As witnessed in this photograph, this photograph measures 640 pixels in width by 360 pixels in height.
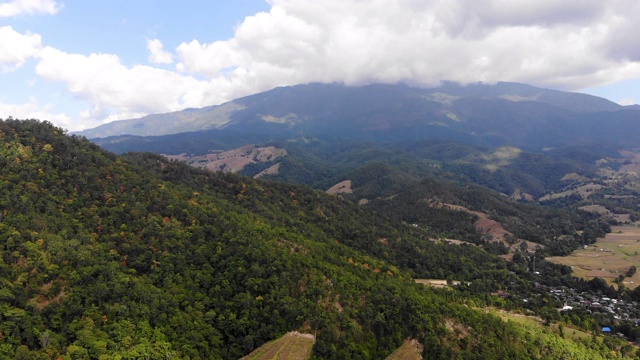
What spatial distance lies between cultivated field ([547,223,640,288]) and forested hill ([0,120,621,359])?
6940 cm

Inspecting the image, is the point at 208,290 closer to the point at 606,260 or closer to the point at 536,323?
the point at 536,323

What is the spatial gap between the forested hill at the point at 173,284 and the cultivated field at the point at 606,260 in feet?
228

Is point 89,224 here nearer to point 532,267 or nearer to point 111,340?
point 111,340

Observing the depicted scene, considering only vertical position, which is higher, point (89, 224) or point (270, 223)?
point (89, 224)

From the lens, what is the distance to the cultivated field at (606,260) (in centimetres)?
14825

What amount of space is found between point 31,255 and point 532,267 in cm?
15932

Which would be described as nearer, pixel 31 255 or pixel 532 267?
pixel 31 255

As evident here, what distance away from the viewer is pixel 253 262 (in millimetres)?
91375

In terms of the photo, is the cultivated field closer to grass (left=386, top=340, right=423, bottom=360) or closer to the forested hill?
the forested hill

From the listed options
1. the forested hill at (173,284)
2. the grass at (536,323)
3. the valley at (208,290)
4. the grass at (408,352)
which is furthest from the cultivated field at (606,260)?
the grass at (408,352)

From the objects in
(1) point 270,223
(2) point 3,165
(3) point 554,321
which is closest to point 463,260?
Result: (3) point 554,321

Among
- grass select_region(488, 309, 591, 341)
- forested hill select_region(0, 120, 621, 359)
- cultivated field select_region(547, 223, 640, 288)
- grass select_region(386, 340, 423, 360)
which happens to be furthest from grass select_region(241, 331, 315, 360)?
cultivated field select_region(547, 223, 640, 288)

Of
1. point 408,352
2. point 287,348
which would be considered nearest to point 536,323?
point 408,352

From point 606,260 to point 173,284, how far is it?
175671 millimetres
